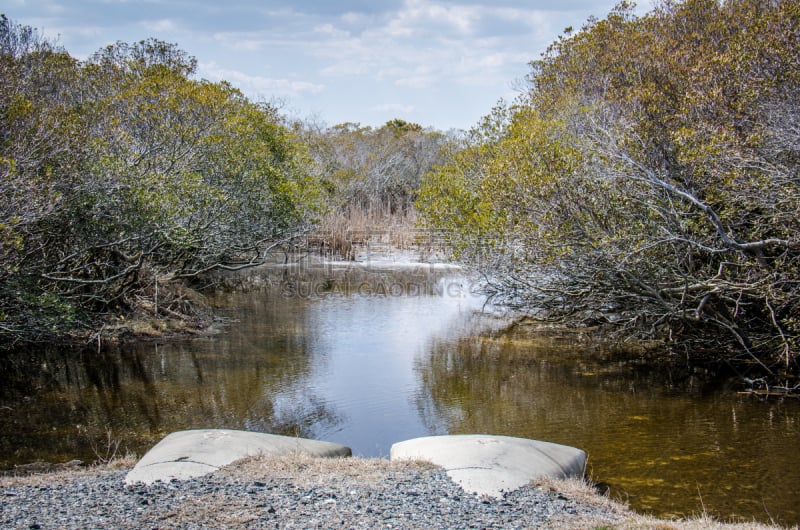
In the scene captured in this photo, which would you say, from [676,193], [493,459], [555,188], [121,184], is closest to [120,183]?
[121,184]

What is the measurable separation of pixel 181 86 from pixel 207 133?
1.10 meters

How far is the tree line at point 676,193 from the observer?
27.7ft

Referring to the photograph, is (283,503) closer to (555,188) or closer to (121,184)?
(555,188)

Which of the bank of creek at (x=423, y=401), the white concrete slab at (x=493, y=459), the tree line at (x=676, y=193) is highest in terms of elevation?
the tree line at (x=676, y=193)

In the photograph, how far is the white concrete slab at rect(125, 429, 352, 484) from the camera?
222 inches

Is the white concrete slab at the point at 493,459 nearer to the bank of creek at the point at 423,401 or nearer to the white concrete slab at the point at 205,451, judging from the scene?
the bank of creek at the point at 423,401

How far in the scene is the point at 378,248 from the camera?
25.1 meters

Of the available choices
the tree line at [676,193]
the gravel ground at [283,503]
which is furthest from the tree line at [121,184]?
the tree line at [676,193]

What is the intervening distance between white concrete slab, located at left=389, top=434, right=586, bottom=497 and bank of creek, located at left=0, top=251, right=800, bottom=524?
67 cm

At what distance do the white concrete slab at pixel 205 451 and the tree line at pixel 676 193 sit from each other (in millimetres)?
4750

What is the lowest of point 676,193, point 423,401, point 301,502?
point 423,401

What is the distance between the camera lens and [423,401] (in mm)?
9734

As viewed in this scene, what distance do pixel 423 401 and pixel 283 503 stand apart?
15.9 feet

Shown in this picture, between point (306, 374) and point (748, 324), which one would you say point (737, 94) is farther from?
point (306, 374)
